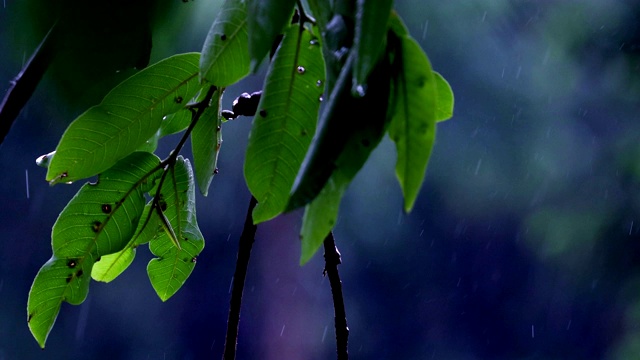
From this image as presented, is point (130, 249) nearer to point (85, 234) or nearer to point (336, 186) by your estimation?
point (85, 234)

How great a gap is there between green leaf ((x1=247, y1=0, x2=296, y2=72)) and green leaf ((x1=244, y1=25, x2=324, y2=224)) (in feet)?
0.16

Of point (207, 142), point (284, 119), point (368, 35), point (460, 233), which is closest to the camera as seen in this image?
point (368, 35)

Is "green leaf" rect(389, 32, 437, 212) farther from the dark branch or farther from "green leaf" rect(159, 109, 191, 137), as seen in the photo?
"green leaf" rect(159, 109, 191, 137)

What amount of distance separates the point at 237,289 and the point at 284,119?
0.44 feet

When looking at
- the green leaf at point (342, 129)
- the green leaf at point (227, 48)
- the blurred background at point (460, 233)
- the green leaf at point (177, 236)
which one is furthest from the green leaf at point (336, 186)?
the blurred background at point (460, 233)

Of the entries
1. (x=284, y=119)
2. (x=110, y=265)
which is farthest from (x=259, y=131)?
(x=110, y=265)

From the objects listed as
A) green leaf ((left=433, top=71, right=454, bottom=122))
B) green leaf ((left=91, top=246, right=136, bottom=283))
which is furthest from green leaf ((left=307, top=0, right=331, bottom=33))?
green leaf ((left=91, top=246, right=136, bottom=283))

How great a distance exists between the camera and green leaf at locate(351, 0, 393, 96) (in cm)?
21

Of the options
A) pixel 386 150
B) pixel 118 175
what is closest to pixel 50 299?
pixel 118 175

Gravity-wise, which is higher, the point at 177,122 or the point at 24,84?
the point at 24,84

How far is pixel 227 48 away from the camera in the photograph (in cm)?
33

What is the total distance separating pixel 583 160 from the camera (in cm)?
418

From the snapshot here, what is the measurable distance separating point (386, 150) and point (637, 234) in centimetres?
160

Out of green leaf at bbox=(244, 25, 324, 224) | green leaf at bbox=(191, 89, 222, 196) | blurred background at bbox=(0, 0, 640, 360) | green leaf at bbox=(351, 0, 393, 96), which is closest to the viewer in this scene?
green leaf at bbox=(351, 0, 393, 96)
